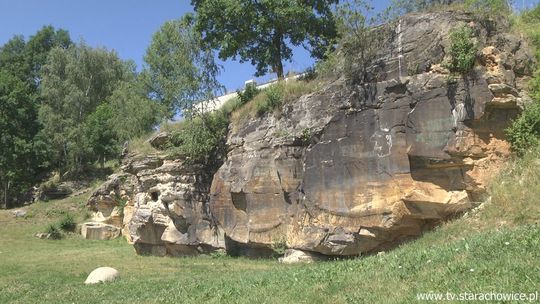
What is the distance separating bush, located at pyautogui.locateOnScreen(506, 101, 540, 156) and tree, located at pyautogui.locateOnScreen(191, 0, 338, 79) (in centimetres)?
1173

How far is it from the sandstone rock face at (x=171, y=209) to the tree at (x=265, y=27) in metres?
6.31

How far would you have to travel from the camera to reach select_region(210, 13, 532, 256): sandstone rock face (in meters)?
14.1

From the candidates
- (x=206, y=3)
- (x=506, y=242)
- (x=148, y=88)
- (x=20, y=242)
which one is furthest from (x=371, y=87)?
(x=148, y=88)

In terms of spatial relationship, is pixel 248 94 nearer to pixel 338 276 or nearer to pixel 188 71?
pixel 188 71

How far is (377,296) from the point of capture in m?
7.00

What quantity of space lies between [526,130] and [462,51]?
275cm

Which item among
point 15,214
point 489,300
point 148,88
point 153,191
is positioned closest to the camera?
point 489,300

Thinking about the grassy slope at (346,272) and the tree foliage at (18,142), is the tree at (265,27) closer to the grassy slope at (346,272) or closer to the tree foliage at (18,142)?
the grassy slope at (346,272)

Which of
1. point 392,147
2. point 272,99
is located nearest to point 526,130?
point 392,147

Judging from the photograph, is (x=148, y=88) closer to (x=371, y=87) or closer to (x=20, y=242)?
(x=20, y=242)

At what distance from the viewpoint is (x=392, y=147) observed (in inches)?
591

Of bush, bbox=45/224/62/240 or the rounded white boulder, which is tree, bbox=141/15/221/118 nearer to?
the rounded white boulder

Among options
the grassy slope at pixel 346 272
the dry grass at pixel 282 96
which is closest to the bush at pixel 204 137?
the dry grass at pixel 282 96

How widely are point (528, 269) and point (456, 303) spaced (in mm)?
1278
